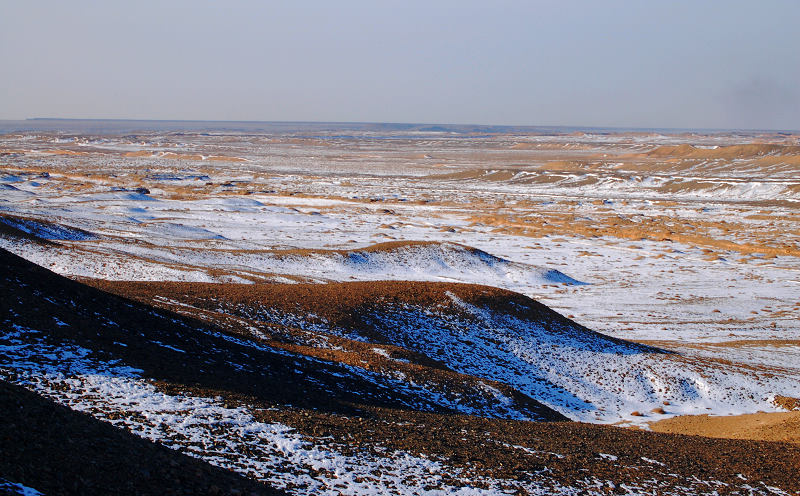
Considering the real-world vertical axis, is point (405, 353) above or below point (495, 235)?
above

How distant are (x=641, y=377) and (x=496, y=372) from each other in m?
5.38

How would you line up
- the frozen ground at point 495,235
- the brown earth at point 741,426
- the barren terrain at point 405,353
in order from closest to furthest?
the barren terrain at point 405,353 → the brown earth at point 741,426 → the frozen ground at point 495,235

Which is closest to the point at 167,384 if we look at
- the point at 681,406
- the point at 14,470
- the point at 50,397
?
the point at 50,397

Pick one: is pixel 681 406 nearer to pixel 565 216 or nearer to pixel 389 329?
pixel 389 329

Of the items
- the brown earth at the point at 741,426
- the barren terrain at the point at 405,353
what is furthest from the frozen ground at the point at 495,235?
the brown earth at the point at 741,426

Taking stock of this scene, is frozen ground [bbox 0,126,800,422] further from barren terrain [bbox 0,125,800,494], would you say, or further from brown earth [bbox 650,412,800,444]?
brown earth [bbox 650,412,800,444]

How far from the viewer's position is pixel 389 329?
2366 cm

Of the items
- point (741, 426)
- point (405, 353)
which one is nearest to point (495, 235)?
point (405, 353)

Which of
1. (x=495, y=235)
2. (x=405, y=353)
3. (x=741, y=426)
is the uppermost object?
(x=405, y=353)

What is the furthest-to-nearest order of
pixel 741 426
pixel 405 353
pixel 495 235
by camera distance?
pixel 495 235 < pixel 405 353 < pixel 741 426

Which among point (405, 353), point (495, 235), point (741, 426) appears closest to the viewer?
point (741, 426)

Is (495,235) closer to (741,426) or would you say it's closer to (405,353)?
(405,353)

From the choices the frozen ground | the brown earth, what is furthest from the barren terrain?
the frozen ground

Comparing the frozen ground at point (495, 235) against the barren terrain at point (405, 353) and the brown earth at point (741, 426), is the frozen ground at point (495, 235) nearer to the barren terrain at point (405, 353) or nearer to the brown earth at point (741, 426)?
the barren terrain at point (405, 353)
